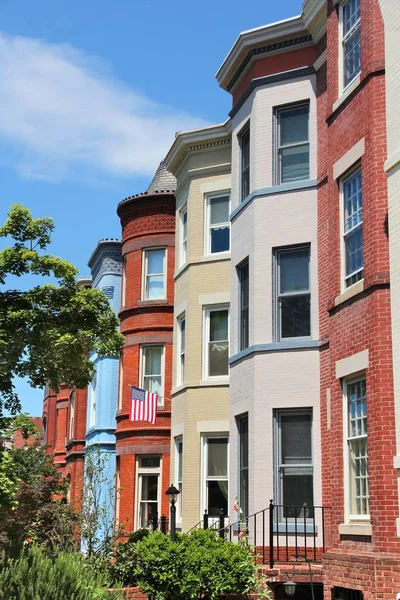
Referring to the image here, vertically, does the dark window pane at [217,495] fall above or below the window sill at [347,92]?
below

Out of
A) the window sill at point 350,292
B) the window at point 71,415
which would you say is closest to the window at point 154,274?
the window at point 71,415

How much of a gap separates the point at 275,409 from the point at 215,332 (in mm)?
5866

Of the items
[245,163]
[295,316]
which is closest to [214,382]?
[295,316]

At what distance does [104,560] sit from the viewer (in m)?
18.3

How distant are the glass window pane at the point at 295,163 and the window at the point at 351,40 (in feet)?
10.1

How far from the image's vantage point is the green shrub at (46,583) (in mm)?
11320

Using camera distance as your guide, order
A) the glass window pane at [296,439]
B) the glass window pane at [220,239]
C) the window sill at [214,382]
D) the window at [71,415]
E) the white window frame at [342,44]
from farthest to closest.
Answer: the window at [71,415] → the glass window pane at [220,239] → the window sill at [214,382] → the glass window pane at [296,439] → the white window frame at [342,44]

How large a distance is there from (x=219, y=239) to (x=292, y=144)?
5289 mm

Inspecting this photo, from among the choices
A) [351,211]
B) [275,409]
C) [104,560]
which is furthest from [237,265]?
[104,560]

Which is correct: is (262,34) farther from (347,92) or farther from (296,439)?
(296,439)

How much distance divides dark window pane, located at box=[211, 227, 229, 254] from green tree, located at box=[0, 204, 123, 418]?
475cm

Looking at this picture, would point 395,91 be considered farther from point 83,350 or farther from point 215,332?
point 215,332

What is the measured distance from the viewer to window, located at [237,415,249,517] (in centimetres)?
1855

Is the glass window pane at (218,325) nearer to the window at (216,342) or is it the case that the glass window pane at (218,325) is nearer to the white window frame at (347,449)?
the window at (216,342)
